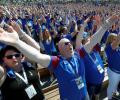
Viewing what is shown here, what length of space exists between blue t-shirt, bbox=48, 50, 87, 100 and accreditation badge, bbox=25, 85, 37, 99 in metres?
0.43

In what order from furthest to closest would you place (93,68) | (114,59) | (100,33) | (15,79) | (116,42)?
1. (114,59)
2. (116,42)
3. (93,68)
4. (100,33)
5. (15,79)

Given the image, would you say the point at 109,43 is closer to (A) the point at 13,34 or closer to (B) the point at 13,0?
(A) the point at 13,34

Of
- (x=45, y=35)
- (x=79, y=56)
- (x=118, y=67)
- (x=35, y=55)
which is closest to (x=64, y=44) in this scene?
(x=79, y=56)

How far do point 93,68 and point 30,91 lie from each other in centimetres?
181

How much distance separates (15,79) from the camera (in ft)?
13.1

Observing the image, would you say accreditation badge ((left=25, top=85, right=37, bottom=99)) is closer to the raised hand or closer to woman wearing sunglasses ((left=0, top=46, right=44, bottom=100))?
woman wearing sunglasses ((left=0, top=46, right=44, bottom=100))

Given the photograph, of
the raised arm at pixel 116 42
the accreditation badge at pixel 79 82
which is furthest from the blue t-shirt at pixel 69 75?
the raised arm at pixel 116 42

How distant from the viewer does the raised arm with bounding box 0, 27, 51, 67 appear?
3.39 m

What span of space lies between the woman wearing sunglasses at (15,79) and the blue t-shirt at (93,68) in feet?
5.33

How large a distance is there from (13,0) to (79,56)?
2166 inches

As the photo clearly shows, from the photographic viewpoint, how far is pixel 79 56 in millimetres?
4773

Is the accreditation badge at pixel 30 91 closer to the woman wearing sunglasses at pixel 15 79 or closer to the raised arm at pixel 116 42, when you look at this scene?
the woman wearing sunglasses at pixel 15 79

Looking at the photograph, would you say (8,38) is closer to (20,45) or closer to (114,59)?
(20,45)

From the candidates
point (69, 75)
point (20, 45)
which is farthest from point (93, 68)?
point (20, 45)
